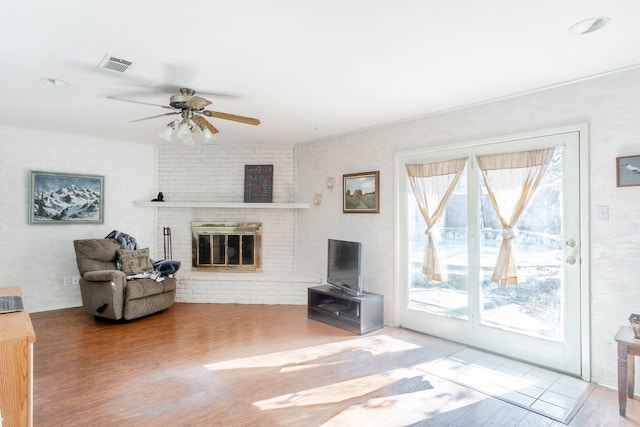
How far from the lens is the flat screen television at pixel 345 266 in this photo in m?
4.12

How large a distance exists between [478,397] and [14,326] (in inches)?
112

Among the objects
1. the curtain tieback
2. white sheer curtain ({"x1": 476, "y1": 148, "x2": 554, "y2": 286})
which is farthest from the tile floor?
the curtain tieback

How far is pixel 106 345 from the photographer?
3541mm

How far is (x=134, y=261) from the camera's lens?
4727 mm

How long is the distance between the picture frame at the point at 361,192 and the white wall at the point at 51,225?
3218mm

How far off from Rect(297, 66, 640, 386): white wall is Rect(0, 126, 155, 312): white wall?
144 inches

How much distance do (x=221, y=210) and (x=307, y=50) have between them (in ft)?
12.1

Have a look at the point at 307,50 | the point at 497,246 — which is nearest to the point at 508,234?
the point at 497,246

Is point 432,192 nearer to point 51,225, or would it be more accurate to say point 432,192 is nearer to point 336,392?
point 336,392

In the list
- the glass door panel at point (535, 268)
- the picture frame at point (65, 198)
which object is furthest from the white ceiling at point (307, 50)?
the picture frame at point (65, 198)

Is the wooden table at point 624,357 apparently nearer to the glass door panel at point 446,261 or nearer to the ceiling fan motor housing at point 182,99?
the glass door panel at point 446,261

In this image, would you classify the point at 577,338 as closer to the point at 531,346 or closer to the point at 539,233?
the point at 531,346

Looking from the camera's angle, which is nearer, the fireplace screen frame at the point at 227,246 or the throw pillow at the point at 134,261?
the throw pillow at the point at 134,261

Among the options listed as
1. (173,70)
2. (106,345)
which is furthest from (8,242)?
(173,70)
